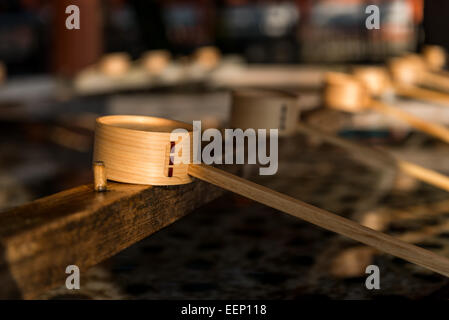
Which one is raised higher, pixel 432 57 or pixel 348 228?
pixel 432 57

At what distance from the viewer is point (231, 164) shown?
112 inches

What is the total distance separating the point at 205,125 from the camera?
8.69 m

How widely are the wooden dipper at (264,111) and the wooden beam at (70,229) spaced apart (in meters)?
0.99

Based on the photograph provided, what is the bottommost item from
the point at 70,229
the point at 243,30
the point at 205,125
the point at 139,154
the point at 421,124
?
the point at 205,125

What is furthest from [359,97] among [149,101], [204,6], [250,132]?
[204,6]

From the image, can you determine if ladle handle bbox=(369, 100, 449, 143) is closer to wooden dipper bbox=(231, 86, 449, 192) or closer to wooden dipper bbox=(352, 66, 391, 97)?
wooden dipper bbox=(352, 66, 391, 97)

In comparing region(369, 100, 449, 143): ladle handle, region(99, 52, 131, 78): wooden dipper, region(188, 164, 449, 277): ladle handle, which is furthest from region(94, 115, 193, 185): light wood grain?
region(99, 52, 131, 78): wooden dipper

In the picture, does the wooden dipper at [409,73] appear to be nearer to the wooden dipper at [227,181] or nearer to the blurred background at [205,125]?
the blurred background at [205,125]

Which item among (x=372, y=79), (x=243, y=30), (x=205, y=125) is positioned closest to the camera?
(x=372, y=79)

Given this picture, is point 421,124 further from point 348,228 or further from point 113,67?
point 113,67

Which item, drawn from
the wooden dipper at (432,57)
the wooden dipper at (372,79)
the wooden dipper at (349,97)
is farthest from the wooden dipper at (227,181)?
the wooden dipper at (432,57)

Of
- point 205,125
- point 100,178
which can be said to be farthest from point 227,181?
point 205,125

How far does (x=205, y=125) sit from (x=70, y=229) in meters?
7.08

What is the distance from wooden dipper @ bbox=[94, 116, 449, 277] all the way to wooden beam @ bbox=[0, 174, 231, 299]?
0.06 m
